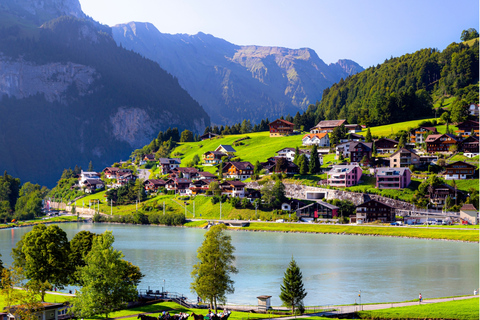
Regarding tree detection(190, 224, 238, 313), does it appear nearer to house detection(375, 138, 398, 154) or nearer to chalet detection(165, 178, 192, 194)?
chalet detection(165, 178, 192, 194)

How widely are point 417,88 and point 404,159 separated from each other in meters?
82.6

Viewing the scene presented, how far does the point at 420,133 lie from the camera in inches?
4872

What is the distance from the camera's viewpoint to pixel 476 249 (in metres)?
69.4

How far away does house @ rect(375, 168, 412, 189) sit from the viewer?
9869 centimetres

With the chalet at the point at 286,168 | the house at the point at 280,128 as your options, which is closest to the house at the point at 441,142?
the chalet at the point at 286,168

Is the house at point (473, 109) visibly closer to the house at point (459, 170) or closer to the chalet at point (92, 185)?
the house at point (459, 170)

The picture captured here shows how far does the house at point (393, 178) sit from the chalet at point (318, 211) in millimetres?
9840

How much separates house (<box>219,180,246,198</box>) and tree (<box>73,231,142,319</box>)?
76.8 meters

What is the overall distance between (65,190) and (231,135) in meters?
55.3

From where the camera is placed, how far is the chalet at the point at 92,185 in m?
152

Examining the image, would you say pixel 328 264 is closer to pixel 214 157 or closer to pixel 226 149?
pixel 214 157

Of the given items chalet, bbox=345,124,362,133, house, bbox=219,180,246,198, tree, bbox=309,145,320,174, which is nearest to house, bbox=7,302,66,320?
house, bbox=219,180,246,198

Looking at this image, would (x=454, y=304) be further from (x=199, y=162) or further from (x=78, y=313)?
(x=199, y=162)

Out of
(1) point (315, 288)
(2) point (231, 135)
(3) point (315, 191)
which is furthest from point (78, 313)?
(2) point (231, 135)
